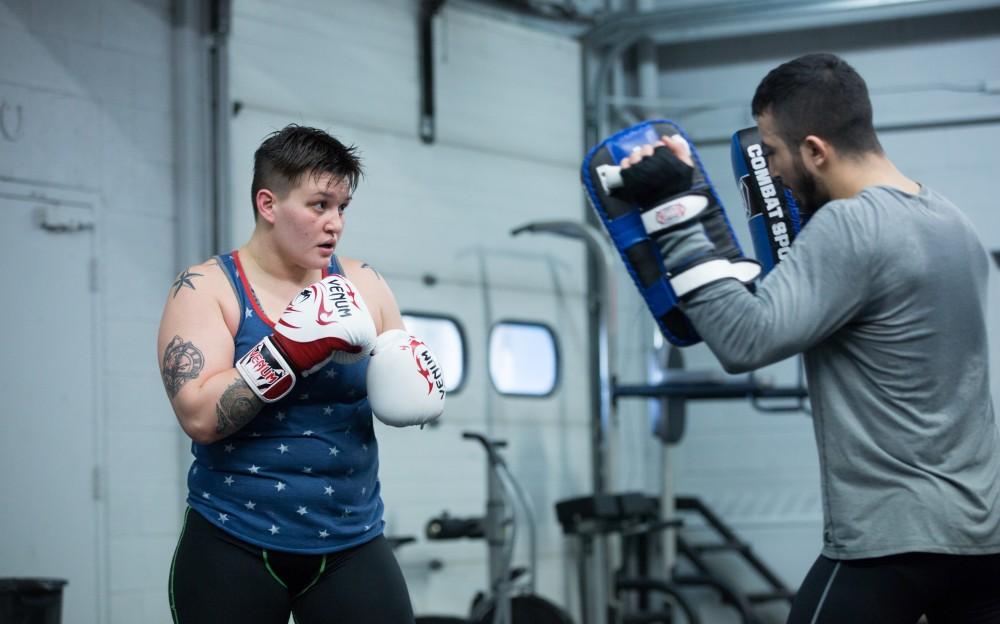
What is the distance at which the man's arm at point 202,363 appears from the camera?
2166 mm

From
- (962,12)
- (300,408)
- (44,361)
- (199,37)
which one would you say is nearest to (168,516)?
(44,361)

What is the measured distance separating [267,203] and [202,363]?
37 cm

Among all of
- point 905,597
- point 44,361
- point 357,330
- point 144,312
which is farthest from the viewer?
point 144,312

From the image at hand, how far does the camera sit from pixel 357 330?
2.20 meters

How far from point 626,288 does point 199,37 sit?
284cm

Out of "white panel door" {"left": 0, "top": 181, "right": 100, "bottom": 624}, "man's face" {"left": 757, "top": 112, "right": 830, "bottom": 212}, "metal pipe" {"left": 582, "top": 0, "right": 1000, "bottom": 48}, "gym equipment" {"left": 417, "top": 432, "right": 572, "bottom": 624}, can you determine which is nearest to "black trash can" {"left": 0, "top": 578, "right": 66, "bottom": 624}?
"white panel door" {"left": 0, "top": 181, "right": 100, "bottom": 624}

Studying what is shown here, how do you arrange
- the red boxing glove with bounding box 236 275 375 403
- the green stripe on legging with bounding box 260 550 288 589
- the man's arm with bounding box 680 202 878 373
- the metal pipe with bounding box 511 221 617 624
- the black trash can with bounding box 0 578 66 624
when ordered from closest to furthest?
the man's arm with bounding box 680 202 878 373 < the red boxing glove with bounding box 236 275 375 403 < the green stripe on legging with bounding box 260 550 288 589 < the black trash can with bounding box 0 578 66 624 < the metal pipe with bounding box 511 221 617 624

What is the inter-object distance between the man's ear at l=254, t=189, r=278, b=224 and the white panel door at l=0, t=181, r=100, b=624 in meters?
2.41

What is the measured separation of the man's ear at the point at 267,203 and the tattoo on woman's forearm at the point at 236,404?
0.38 m

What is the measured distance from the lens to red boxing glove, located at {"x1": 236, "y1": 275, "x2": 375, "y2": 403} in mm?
2152

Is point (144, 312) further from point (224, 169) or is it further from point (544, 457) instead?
point (544, 457)

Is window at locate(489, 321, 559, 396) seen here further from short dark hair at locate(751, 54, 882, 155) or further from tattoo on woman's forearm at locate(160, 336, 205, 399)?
short dark hair at locate(751, 54, 882, 155)

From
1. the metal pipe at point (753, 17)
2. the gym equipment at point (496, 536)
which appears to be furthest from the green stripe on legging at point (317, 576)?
the metal pipe at point (753, 17)

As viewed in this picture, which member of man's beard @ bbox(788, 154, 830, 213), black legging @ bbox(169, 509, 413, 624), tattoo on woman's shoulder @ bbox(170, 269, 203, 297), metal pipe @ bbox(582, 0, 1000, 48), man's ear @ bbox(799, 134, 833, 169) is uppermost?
metal pipe @ bbox(582, 0, 1000, 48)
